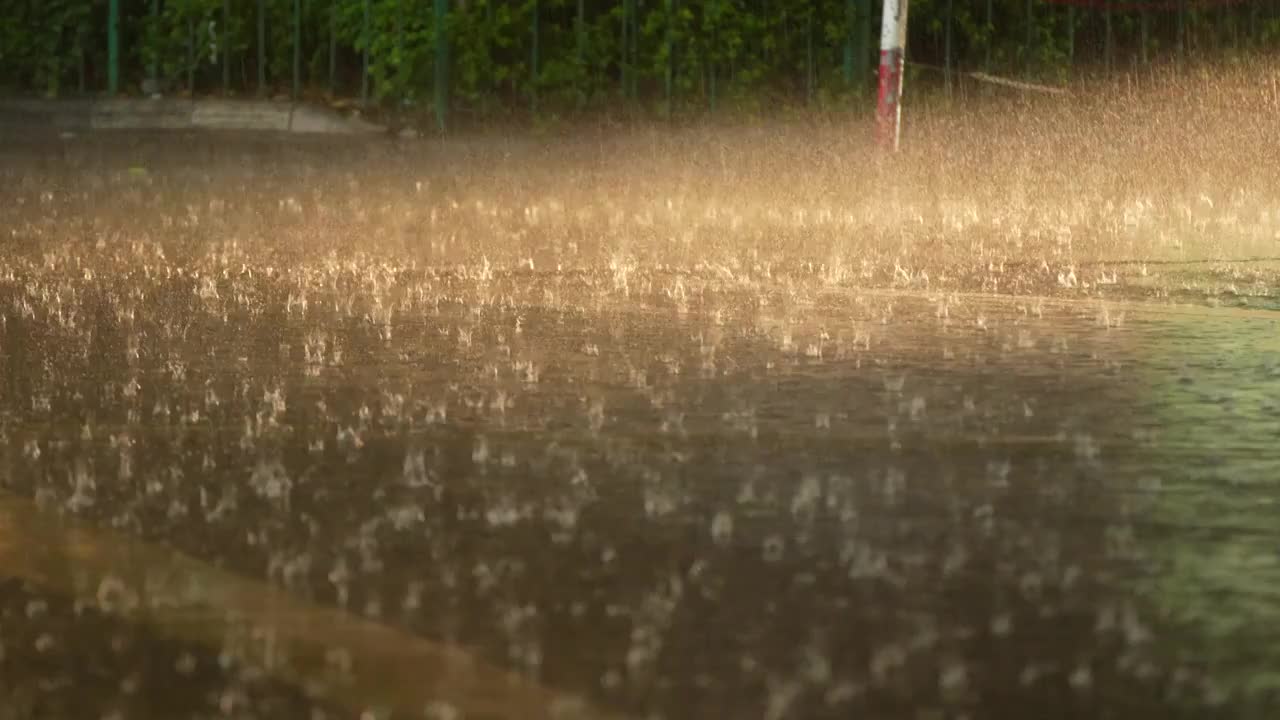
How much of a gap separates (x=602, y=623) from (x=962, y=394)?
11.2 feet

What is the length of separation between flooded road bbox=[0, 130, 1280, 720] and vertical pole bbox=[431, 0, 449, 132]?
1312cm

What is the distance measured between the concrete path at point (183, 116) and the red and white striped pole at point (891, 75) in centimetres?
568

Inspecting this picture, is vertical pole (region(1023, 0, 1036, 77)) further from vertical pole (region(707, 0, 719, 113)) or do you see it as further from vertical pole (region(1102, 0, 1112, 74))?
vertical pole (region(707, 0, 719, 113))

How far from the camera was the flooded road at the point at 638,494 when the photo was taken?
4.66 metres

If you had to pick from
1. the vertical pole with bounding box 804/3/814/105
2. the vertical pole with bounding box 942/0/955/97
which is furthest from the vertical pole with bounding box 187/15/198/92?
the vertical pole with bounding box 942/0/955/97

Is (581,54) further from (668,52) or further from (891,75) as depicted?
(891,75)

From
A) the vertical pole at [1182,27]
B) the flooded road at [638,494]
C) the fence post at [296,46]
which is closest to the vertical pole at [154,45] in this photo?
the fence post at [296,46]

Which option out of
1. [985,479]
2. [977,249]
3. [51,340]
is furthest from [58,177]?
[985,479]

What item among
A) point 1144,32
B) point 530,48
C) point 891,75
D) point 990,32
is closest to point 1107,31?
point 1144,32

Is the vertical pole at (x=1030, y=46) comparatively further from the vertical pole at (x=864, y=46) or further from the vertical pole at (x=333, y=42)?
the vertical pole at (x=333, y=42)

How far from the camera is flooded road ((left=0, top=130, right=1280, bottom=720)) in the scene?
466 centimetres

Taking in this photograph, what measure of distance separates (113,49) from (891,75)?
9.33 m

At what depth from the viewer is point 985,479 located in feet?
22.0

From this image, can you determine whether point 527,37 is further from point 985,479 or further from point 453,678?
point 453,678
